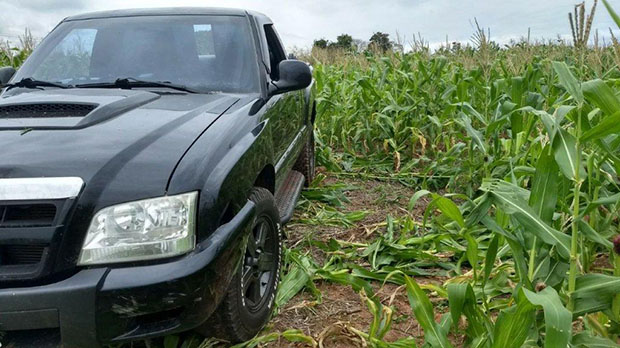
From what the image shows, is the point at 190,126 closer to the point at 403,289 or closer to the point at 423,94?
the point at 403,289

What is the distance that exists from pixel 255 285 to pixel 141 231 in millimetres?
850

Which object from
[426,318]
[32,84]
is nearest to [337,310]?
[426,318]

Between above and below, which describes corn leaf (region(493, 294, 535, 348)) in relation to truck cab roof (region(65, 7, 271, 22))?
below

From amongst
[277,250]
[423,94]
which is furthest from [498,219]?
[423,94]

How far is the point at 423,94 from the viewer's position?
6.26 metres

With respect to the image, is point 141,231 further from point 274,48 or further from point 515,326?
point 274,48

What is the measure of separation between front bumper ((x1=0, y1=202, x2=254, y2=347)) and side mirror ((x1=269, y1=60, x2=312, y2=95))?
4.97 ft

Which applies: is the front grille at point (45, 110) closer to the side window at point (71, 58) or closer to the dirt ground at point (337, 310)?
the side window at point (71, 58)

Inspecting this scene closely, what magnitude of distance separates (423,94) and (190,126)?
444 cm

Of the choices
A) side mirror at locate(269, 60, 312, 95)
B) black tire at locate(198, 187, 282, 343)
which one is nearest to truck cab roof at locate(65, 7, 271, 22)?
side mirror at locate(269, 60, 312, 95)

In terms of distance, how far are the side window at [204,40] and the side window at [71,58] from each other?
2.26 feet

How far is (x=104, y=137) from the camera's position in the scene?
6.88 feet

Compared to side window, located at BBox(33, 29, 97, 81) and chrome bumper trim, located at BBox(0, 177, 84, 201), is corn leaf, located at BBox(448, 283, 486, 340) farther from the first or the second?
side window, located at BBox(33, 29, 97, 81)

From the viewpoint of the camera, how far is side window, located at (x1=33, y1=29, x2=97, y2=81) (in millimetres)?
3236
